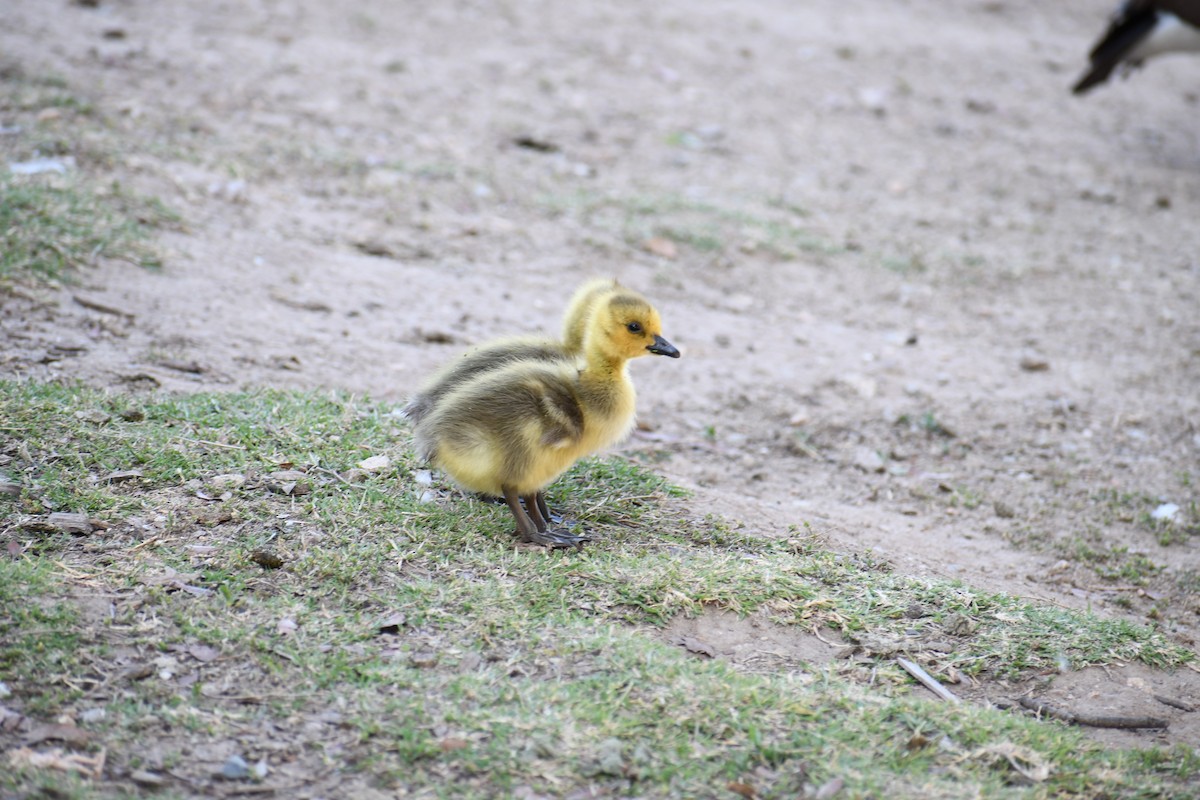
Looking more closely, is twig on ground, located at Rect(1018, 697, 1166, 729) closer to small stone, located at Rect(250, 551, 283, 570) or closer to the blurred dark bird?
small stone, located at Rect(250, 551, 283, 570)

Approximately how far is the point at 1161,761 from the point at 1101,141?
9456 mm

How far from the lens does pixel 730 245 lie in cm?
804

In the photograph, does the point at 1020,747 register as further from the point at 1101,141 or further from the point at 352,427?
the point at 1101,141

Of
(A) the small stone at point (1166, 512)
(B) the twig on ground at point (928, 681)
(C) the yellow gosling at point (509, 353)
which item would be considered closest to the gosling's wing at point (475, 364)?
(C) the yellow gosling at point (509, 353)

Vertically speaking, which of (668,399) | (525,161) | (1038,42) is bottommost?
(668,399)

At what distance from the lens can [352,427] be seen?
15.8 feet

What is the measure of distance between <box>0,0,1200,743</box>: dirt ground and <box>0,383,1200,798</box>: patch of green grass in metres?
0.55

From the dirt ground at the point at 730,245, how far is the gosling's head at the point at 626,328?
82 cm

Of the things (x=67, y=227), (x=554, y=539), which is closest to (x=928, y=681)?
(x=554, y=539)

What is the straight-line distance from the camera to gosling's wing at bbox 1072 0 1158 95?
36.3 feet

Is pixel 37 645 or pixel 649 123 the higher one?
pixel 649 123

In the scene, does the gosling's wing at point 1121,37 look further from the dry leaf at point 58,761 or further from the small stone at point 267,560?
the dry leaf at point 58,761

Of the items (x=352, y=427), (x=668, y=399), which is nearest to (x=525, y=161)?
(x=668, y=399)

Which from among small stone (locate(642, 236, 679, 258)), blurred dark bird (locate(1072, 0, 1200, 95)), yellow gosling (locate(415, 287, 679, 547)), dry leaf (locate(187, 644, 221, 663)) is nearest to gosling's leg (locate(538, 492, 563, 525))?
yellow gosling (locate(415, 287, 679, 547))
